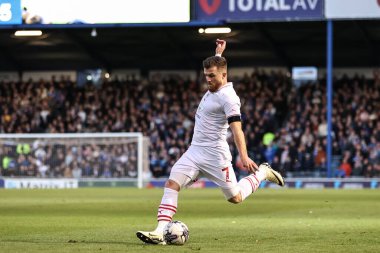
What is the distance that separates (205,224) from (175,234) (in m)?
4.26

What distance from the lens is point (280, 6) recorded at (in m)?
35.1

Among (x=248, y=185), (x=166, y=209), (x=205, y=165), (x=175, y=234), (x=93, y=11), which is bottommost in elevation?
(x=175, y=234)

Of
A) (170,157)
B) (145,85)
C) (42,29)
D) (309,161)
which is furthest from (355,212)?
(145,85)

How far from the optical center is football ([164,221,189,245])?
1067cm

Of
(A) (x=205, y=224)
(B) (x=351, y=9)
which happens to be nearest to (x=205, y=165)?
(A) (x=205, y=224)

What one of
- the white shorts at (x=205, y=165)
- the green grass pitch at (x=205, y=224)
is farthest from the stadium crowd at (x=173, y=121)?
the white shorts at (x=205, y=165)

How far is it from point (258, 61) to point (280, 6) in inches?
367

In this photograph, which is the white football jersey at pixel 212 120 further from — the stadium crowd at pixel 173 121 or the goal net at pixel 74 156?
the goal net at pixel 74 156

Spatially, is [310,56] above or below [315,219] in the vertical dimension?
above

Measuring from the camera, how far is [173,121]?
130 feet

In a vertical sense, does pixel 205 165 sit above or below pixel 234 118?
below

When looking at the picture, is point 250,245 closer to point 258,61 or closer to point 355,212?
point 355,212

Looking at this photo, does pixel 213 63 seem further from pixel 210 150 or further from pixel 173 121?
pixel 173 121

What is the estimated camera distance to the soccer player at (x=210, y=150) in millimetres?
10727
